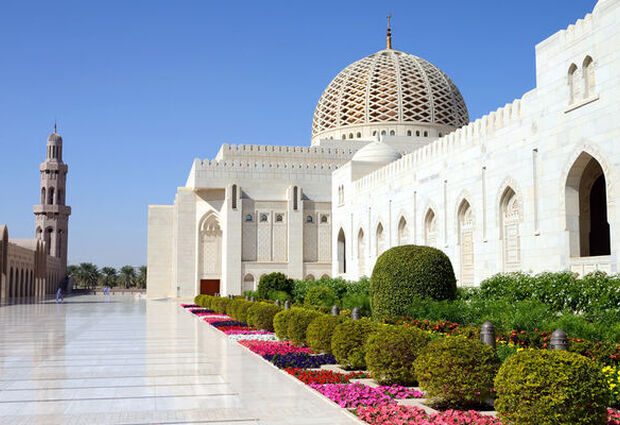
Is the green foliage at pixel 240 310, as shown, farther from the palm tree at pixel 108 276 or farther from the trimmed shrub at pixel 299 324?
the palm tree at pixel 108 276

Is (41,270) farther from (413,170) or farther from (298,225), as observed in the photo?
(413,170)

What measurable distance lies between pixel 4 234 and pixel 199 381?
33.2 m

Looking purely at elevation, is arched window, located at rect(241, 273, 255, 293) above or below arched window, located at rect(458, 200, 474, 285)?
below

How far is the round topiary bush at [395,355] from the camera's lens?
6992mm

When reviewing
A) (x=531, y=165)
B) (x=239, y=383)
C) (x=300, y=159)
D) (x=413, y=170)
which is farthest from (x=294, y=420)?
(x=300, y=159)

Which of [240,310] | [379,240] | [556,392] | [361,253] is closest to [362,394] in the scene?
[556,392]

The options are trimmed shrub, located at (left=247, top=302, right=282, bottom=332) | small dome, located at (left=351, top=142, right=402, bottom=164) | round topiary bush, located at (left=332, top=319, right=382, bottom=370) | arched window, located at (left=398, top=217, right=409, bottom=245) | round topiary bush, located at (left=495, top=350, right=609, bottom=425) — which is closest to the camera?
round topiary bush, located at (left=495, top=350, right=609, bottom=425)

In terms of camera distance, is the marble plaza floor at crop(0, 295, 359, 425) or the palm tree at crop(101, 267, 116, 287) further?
the palm tree at crop(101, 267, 116, 287)

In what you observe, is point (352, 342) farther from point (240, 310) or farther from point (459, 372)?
point (240, 310)

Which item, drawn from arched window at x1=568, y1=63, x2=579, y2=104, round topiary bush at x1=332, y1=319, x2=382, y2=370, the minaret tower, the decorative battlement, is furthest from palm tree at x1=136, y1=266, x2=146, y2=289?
round topiary bush at x1=332, y1=319, x2=382, y2=370

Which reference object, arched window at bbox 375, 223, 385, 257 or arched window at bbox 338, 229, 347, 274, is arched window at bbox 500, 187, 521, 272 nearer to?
arched window at bbox 375, 223, 385, 257

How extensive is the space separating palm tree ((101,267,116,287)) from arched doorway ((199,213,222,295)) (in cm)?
3946

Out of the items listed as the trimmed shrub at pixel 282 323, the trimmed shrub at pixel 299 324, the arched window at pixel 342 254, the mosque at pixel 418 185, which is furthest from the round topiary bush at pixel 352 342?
the arched window at pixel 342 254

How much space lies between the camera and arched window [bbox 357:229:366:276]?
26.2 meters
